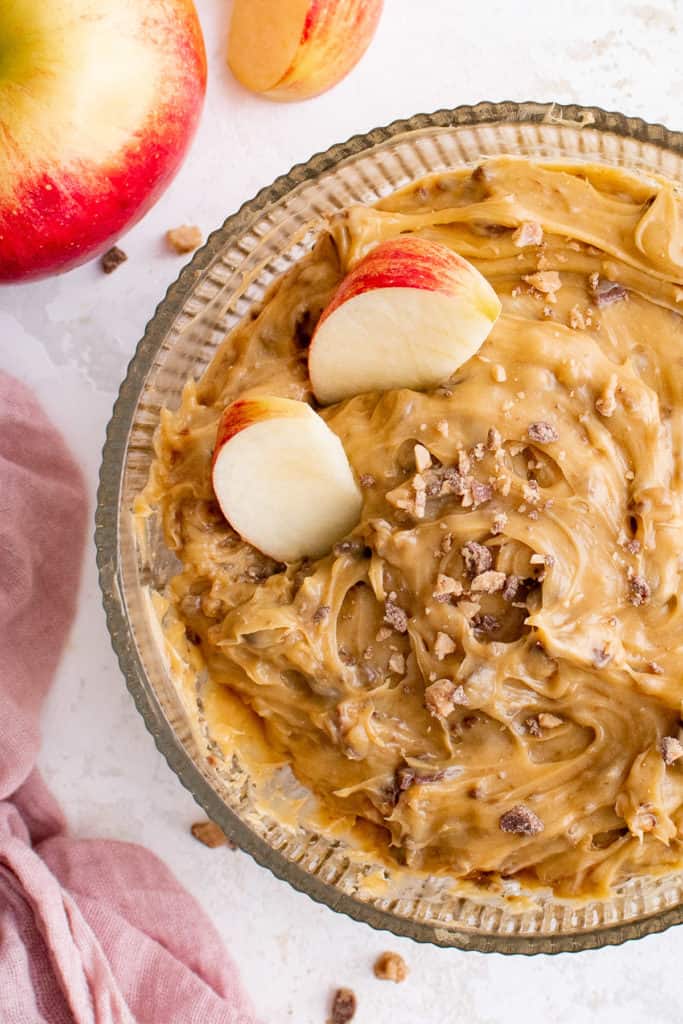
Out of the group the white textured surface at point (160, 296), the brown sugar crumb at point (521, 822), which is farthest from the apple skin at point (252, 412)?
the brown sugar crumb at point (521, 822)

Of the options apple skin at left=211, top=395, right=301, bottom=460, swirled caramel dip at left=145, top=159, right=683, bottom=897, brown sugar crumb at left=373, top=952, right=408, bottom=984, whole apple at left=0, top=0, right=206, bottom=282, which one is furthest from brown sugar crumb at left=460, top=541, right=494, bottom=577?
brown sugar crumb at left=373, top=952, right=408, bottom=984

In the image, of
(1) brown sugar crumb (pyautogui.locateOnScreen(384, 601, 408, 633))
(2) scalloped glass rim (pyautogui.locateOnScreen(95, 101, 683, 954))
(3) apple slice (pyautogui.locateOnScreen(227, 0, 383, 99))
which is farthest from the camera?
(3) apple slice (pyautogui.locateOnScreen(227, 0, 383, 99))

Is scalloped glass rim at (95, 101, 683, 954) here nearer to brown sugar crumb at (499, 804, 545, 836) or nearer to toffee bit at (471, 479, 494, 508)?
brown sugar crumb at (499, 804, 545, 836)

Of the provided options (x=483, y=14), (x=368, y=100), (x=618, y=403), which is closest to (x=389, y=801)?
(x=618, y=403)

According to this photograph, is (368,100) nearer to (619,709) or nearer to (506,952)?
(619,709)

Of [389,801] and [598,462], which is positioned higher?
[598,462]

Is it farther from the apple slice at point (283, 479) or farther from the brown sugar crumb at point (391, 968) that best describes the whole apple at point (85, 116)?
the brown sugar crumb at point (391, 968)

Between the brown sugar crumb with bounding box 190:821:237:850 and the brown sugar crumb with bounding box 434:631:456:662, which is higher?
the brown sugar crumb with bounding box 434:631:456:662
